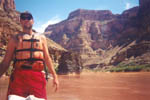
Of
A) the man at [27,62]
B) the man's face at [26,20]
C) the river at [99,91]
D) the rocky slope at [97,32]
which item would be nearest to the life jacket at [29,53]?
the man at [27,62]

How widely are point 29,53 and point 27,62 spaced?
13 cm

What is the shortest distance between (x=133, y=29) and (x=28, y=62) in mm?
114725

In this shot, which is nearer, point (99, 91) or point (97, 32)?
point (99, 91)

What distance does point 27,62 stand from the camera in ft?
7.39

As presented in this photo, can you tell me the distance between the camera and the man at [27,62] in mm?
2164

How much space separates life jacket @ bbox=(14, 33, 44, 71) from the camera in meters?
2.25

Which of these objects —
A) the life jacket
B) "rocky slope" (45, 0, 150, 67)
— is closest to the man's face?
the life jacket

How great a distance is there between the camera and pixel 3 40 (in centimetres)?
2791

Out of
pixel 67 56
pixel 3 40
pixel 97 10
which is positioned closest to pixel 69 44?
pixel 97 10

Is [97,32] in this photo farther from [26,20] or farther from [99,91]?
[26,20]

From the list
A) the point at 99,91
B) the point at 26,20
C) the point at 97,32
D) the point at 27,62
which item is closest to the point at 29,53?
the point at 27,62

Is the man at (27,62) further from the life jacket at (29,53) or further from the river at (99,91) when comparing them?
the river at (99,91)

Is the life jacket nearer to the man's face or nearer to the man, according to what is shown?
the man

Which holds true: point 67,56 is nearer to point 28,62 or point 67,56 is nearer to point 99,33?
point 28,62
